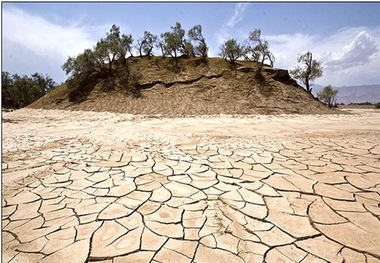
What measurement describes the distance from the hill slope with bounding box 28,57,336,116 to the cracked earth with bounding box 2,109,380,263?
381 inches

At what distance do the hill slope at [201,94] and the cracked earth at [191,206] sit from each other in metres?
9.68

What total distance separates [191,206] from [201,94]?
15.3 m

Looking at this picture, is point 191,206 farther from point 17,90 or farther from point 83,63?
point 17,90

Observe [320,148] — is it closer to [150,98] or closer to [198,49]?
[150,98]

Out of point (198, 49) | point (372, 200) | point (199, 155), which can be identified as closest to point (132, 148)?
point (199, 155)

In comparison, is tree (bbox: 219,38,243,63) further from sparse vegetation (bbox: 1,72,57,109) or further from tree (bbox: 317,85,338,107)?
sparse vegetation (bbox: 1,72,57,109)

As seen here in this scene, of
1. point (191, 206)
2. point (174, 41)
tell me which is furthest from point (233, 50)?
point (191, 206)

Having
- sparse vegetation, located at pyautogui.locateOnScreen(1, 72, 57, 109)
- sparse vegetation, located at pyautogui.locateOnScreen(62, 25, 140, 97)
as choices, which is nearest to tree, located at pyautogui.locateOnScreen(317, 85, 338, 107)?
sparse vegetation, located at pyautogui.locateOnScreen(62, 25, 140, 97)

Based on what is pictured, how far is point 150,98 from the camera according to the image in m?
16.6

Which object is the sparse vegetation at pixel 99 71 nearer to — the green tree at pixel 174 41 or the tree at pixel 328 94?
the green tree at pixel 174 41

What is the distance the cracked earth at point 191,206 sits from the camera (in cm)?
168

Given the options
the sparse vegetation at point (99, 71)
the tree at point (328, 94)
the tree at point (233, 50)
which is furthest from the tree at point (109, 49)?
the tree at point (328, 94)

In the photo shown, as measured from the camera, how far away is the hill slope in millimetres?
14570

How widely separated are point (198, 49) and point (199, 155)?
2269 cm
